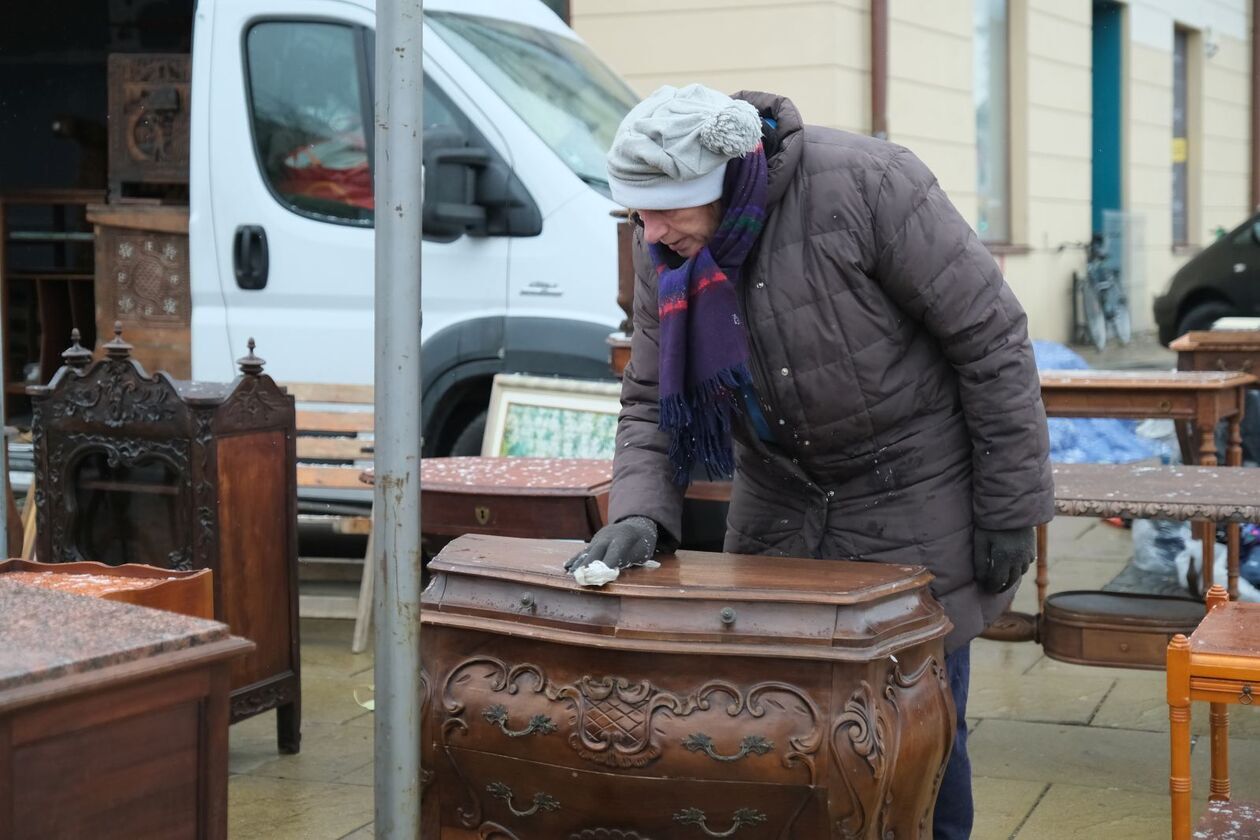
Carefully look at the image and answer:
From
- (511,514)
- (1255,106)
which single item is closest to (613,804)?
(511,514)

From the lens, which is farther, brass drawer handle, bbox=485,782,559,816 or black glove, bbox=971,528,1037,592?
black glove, bbox=971,528,1037,592

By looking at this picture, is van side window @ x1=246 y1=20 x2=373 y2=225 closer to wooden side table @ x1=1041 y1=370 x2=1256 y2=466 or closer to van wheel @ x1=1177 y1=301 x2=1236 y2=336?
A: wooden side table @ x1=1041 y1=370 x2=1256 y2=466

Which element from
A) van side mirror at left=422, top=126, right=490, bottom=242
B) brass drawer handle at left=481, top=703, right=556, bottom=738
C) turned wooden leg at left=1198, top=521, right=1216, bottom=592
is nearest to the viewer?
brass drawer handle at left=481, top=703, right=556, bottom=738

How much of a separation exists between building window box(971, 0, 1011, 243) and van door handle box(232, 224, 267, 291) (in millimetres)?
8772

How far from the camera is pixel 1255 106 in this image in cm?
2005

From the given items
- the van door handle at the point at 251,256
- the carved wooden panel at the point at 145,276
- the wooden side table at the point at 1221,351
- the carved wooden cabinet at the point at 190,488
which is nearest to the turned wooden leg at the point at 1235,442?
the wooden side table at the point at 1221,351

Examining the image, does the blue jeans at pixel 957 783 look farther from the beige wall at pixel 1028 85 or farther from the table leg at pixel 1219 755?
the beige wall at pixel 1028 85

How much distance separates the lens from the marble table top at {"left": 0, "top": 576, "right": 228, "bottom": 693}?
1.84m

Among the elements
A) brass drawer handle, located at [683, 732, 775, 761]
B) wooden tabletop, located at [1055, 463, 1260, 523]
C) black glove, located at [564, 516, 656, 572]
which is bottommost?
brass drawer handle, located at [683, 732, 775, 761]

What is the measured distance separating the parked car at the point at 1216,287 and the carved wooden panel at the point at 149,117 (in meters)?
7.61

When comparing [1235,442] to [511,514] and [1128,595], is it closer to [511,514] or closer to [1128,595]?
[1128,595]

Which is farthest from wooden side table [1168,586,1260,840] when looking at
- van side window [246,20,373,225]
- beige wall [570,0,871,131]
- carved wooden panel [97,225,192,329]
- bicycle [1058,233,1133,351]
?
bicycle [1058,233,1133,351]

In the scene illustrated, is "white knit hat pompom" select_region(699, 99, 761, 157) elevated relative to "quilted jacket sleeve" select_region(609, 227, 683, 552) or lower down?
elevated

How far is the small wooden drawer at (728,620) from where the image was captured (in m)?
2.32
